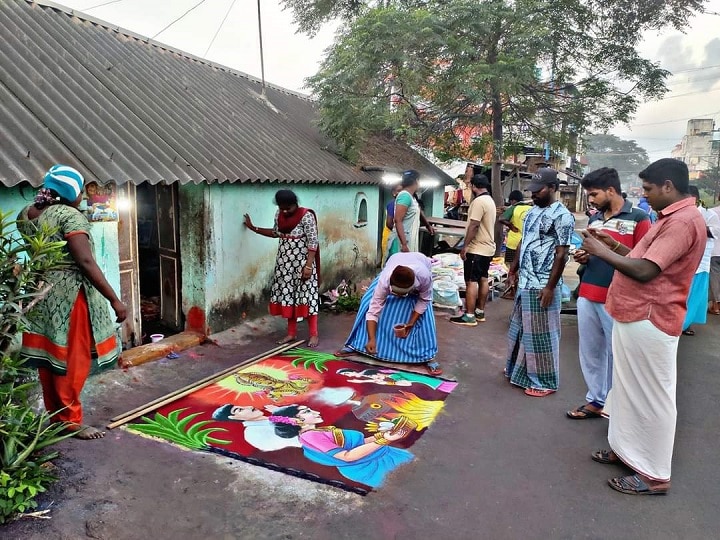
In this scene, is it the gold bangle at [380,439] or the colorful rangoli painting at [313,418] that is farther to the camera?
the gold bangle at [380,439]

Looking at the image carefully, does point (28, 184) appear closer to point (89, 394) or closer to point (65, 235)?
point (65, 235)

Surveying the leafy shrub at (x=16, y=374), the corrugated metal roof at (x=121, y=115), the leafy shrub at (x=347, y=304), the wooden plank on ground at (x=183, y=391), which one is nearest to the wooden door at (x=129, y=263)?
the corrugated metal roof at (x=121, y=115)

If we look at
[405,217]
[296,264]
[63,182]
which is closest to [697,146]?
[405,217]

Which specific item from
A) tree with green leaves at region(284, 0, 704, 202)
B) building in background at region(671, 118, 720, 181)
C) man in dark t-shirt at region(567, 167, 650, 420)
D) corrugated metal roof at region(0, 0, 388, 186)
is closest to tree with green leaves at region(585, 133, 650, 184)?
building in background at region(671, 118, 720, 181)

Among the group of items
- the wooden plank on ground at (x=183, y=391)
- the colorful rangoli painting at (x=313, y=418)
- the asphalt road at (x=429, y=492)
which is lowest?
the asphalt road at (x=429, y=492)

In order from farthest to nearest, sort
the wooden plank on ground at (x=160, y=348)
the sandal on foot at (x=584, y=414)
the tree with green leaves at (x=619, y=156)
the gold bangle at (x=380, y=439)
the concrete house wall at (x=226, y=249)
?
the tree with green leaves at (x=619, y=156) → the concrete house wall at (x=226, y=249) → the wooden plank on ground at (x=160, y=348) → the sandal on foot at (x=584, y=414) → the gold bangle at (x=380, y=439)

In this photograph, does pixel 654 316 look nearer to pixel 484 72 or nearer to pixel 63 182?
pixel 63 182

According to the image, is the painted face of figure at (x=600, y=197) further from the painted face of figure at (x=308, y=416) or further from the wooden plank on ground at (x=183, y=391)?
the wooden plank on ground at (x=183, y=391)

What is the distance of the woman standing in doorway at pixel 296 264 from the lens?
5.59 m

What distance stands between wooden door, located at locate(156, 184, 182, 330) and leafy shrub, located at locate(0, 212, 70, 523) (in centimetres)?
302

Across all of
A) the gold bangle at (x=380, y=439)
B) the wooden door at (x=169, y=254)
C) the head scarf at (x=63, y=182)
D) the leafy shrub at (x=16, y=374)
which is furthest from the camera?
the wooden door at (x=169, y=254)

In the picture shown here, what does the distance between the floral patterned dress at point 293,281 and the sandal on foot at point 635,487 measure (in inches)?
139

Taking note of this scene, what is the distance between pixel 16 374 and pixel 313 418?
2015 millimetres

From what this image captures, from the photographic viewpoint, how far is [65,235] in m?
3.12
